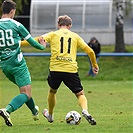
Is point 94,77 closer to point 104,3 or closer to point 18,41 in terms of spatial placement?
point 104,3

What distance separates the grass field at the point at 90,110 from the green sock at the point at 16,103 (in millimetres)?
312

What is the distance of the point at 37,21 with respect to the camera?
3928 centimetres

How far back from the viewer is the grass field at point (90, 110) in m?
9.78

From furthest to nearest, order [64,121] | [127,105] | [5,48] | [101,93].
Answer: [101,93], [127,105], [64,121], [5,48]

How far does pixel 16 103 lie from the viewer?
9.94 m

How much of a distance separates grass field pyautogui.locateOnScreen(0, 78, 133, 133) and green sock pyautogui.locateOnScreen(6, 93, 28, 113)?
12.3 inches

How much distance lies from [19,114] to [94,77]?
14.6 metres

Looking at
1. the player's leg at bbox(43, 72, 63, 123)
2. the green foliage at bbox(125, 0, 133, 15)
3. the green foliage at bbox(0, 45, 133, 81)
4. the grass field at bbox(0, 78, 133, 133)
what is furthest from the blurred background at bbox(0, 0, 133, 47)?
the player's leg at bbox(43, 72, 63, 123)

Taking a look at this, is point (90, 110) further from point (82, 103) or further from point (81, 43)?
point (81, 43)

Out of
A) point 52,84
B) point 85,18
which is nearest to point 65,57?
point 52,84

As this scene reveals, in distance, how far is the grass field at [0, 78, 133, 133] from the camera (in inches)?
385

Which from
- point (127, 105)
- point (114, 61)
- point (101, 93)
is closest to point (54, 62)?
point (127, 105)

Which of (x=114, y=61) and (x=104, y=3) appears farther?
(x=104, y=3)

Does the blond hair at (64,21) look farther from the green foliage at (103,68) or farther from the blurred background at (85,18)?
the blurred background at (85,18)
